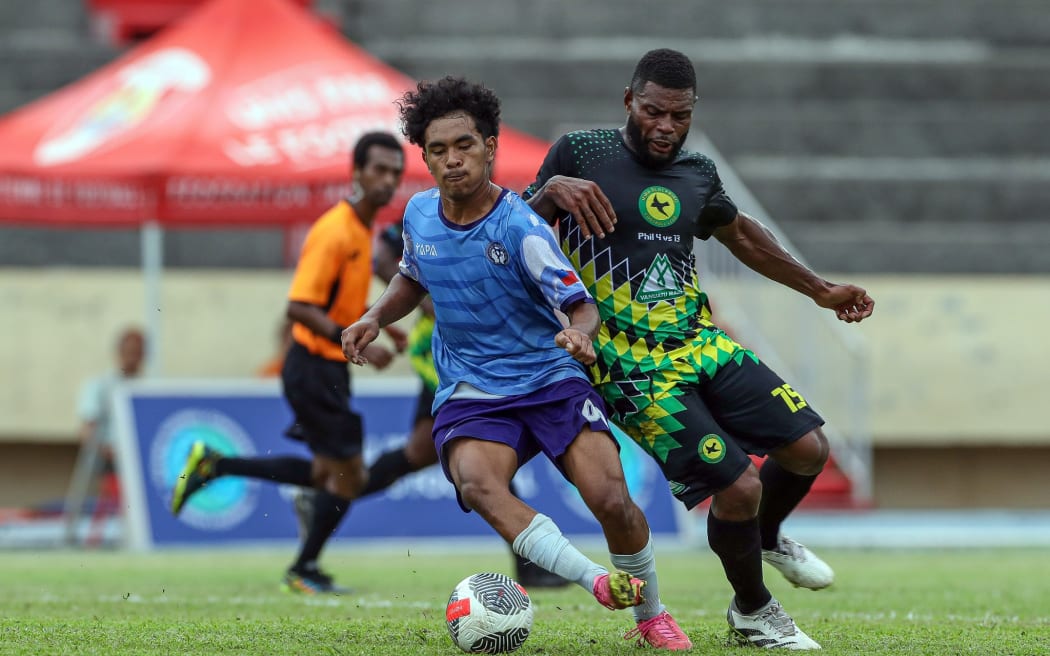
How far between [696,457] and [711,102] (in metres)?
13.2

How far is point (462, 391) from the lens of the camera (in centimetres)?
542

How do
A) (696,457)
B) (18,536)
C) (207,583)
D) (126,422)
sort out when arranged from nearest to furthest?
1. (696,457)
2. (207,583)
3. (126,422)
4. (18,536)

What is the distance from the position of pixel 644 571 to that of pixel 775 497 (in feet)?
2.66

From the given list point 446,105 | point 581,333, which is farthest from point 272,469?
point 581,333

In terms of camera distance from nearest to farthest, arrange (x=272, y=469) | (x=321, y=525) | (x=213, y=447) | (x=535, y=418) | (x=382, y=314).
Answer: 1. (x=535, y=418)
2. (x=382, y=314)
3. (x=321, y=525)
4. (x=272, y=469)
5. (x=213, y=447)

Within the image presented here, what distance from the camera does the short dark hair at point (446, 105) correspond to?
542 cm

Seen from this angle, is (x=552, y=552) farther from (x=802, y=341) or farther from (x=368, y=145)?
(x=802, y=341)

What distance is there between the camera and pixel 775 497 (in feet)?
19.7

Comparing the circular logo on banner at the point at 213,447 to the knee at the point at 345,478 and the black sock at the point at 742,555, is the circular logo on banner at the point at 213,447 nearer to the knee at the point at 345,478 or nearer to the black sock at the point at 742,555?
the knee at the point at 345,478

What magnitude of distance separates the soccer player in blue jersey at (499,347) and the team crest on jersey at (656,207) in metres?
0.41

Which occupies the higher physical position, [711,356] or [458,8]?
[458,8]

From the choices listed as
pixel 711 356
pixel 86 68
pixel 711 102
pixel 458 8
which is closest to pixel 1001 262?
pixel 711 102

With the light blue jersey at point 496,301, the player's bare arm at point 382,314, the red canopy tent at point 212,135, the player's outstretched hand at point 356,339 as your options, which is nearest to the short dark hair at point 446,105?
the light blue jersey at point 496,301

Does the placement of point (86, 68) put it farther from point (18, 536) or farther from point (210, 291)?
point (18, 536)
